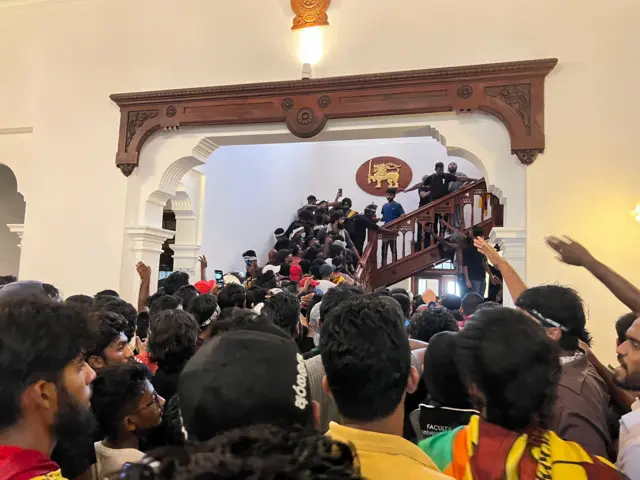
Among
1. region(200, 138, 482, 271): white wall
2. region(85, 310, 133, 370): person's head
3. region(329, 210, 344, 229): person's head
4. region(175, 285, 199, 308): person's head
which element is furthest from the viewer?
region(329, 210, 344, 229): person's head

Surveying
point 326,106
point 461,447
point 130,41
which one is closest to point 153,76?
point 130,41

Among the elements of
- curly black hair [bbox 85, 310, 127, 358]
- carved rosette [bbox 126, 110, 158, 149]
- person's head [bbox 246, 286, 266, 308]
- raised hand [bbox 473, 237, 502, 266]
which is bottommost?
curly black hair [bbox 85, 310, 127, 358]

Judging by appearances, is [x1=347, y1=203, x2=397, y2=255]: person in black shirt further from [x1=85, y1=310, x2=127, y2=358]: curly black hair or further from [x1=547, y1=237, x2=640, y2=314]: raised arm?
[x1=85, y1=310, x2=127, y2=358]: curly black hair

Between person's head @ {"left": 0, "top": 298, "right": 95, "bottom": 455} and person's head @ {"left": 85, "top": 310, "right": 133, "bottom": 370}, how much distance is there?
75 centimetres

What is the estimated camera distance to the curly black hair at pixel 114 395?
135 cm

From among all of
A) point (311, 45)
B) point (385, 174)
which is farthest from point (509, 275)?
point (385, 174)

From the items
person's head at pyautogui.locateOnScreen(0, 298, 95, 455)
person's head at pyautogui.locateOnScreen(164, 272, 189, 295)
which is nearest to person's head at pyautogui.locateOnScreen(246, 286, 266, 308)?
person's head at pyautogui.locateOnScreen(164, 272, 189, 295)

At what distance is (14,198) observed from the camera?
680 centimetres

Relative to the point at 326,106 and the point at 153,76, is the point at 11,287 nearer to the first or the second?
the point at 326,106

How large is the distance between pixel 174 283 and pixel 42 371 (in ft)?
9.19

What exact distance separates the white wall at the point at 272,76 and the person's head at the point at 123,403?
3.15 m

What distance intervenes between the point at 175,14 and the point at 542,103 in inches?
132

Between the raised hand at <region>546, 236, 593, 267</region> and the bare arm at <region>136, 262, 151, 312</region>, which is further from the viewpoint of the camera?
the bare arm at <region>136, 262, 151, 312</region>

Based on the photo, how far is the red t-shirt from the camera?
959 millimetres
